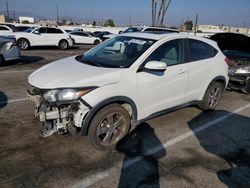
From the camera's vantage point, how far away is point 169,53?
4531mm

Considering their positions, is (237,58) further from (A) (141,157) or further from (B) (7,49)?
(B) (7,49)

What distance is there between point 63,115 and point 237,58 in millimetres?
5647

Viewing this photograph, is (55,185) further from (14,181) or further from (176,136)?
(176,136)

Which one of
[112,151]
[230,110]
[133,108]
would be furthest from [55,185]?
[230,110]

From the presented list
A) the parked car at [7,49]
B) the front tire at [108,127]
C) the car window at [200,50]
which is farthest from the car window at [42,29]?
the front tire at [108,127]

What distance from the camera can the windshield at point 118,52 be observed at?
414 centimetres

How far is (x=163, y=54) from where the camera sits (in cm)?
442

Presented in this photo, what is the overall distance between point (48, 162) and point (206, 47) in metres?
3.78

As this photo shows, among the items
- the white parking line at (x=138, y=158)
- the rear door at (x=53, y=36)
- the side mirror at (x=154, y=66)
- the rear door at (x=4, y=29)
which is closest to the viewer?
the white parking line at (x=138, y=158)

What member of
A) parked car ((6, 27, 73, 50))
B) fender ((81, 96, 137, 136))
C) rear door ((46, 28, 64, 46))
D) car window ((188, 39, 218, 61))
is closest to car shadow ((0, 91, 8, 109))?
fender ((81, 96, 137, 136))

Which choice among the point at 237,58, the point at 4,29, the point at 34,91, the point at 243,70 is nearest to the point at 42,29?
the point at 4,29

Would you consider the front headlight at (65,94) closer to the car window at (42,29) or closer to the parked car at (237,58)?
the parked car at (237,58)

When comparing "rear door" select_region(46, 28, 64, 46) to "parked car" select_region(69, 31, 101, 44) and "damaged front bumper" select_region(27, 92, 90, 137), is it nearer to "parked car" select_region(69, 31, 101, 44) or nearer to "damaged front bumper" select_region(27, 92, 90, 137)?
"parked car" select_region(69, 31, 101, 44)

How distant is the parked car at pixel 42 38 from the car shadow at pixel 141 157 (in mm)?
14260
